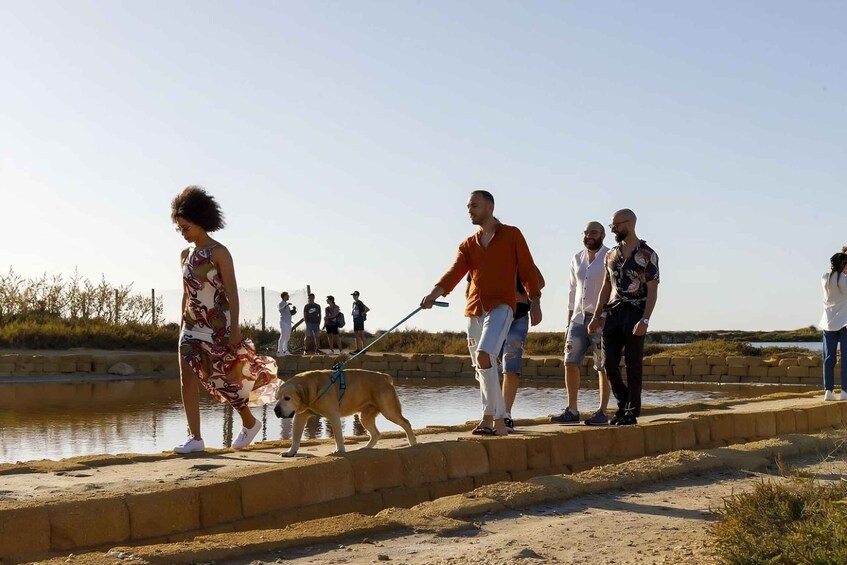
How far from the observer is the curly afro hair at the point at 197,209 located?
792 centimetres

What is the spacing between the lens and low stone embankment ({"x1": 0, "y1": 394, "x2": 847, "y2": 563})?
217 inches

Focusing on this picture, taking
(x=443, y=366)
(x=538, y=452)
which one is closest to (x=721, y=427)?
(x=538, y=452)

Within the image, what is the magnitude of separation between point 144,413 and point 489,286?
837cm

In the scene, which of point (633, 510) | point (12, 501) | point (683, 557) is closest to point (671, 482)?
point (633, 510)

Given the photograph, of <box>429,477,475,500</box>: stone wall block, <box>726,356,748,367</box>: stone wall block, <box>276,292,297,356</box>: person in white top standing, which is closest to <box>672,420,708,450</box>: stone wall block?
<box>429,477,475,500</box>: stone wall block

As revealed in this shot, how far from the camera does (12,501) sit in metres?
Result: 5.58

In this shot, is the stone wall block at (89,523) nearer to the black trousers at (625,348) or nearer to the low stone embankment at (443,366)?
the black trousers at (625,348)

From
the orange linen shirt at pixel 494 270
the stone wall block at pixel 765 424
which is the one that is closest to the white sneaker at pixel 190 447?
the orange linen shirt at pixel 494 270

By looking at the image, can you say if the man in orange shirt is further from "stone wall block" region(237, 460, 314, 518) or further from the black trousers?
"stone wall block" region(237, 460, 314, 518)

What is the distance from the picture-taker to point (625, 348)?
30.7 ft

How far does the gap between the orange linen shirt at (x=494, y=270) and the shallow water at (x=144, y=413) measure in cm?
397

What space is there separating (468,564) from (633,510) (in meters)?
1.92

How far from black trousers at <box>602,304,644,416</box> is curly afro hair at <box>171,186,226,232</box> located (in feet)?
11.0

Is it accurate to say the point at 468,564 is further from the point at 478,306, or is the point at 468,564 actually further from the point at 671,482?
the point at 478,306
